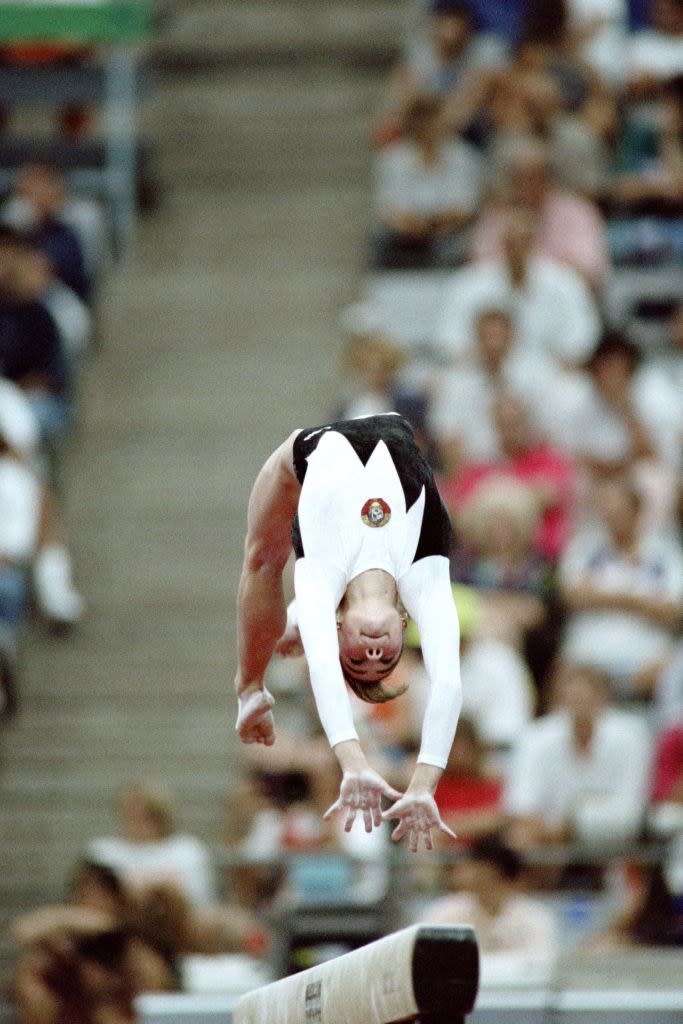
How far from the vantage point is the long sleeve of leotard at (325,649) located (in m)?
5.22

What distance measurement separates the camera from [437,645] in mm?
5344

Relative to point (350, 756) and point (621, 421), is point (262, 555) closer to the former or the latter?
point (350, 756)

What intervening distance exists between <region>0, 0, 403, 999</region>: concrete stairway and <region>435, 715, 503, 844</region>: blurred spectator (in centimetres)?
115

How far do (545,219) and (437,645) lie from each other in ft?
18.2

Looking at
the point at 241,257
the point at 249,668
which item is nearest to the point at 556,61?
the point at 241,257

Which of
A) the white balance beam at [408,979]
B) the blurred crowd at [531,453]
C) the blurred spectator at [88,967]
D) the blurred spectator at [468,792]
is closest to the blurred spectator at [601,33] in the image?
the blurred crowd at [531,453]

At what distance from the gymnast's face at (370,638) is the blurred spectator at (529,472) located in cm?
398

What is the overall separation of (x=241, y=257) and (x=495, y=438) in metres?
2.39

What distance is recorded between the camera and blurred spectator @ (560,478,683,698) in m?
8.97

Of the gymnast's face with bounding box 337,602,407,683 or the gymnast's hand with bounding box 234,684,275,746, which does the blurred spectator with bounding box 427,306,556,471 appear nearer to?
the gymnast's hand with bounding box 234,684,275,746

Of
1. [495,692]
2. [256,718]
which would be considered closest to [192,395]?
[495,692]

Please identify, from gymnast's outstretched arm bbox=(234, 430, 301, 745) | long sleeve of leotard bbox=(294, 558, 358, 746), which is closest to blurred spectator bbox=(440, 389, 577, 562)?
gymnast's outstretched arm bbox=(234, 430, 301, 745)

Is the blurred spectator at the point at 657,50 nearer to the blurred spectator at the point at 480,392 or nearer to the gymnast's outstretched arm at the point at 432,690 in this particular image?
the blurred spectator at the point at 480,392

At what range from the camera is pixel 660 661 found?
8883mm
